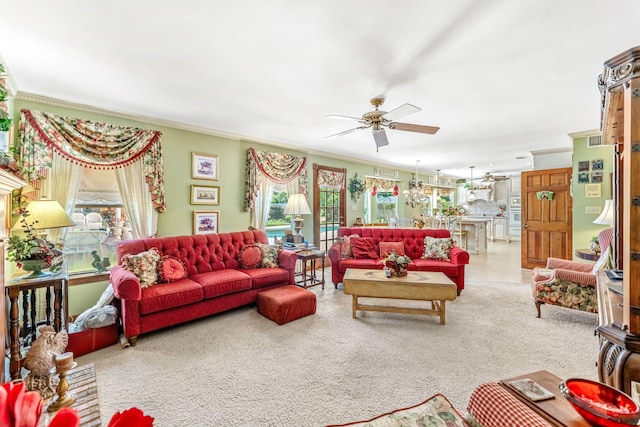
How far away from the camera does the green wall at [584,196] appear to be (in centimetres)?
452

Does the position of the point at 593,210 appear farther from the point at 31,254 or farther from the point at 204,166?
the point at 31,254

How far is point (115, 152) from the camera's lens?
3479mm

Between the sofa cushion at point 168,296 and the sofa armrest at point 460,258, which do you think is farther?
the sofa armrest at point 460,258

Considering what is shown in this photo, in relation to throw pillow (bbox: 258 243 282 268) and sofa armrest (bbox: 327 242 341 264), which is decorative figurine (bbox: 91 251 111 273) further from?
sofa armrest (bbox: 327 242 341 264)

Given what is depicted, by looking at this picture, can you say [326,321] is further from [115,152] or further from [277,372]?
[115,152]

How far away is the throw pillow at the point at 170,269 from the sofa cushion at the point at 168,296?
0.08 m

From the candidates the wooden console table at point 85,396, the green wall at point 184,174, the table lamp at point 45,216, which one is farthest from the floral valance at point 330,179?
the wooden console table at point 85,396

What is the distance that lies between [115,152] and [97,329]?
2109 mm

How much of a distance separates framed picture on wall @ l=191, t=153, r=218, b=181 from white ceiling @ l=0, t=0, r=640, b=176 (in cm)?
63

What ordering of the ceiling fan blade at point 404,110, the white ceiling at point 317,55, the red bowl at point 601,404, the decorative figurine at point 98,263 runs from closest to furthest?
the red bowl at point 601,404, the white ceiling at point 317,55, the ceiling fan blade at point 404,110, the decorative figurine at point 98,263

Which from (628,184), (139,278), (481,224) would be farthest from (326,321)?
(481,224)

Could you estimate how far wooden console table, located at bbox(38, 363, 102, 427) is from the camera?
Result: 1.55 meters

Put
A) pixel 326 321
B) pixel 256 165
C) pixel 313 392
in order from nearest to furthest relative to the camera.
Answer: pixel 313 392 → pixel 326 321 → pixel 256 165

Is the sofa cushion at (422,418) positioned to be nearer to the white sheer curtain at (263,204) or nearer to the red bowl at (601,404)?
the red bowl at (601,404)
